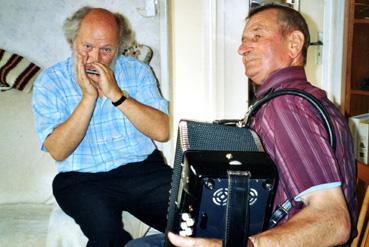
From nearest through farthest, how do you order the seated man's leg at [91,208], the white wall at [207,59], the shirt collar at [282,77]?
the shirt collar at [282,77], the seated man's leg at [91,208], the white wall at [207,59]

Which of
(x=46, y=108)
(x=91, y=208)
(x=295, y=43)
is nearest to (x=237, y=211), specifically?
(x=295, y=43)

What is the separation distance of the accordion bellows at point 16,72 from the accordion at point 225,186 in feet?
4.37

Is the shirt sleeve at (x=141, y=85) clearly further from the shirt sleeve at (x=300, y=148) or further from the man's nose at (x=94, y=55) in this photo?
the shirt sleeve at (x=300, y=148)

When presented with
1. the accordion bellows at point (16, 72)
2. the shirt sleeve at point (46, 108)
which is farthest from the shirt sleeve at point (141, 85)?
the accordion bellows at point (16, 72)

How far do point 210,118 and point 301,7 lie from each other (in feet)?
3.01

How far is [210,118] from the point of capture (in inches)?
84.9

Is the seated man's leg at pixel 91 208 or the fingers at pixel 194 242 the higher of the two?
the fingers at pixel 194 242

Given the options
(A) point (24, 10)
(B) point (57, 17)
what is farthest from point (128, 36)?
(A) point (24, 10)

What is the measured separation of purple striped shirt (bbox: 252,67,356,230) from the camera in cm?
76

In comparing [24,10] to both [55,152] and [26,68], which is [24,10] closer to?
[26,68]

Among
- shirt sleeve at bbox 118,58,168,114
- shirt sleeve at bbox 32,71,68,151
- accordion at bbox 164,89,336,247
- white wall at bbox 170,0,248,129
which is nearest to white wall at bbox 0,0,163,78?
white wall at bbox 170,0,248,129

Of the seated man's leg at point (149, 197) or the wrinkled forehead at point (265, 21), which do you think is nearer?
the wrinkled forehead at point (265, 21)

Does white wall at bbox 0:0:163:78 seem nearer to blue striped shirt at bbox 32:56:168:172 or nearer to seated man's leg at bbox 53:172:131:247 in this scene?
blue striped shirt at bbox 32:56:168:172

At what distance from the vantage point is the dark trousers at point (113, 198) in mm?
1379
